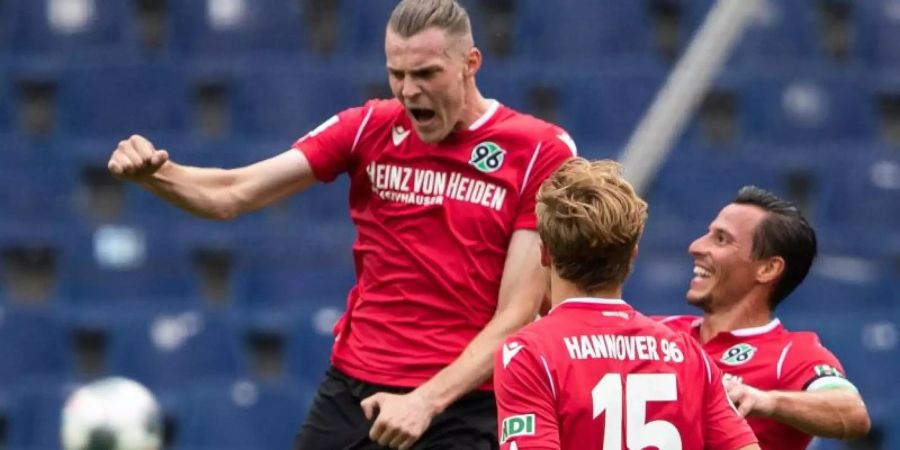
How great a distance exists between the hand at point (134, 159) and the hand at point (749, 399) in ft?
4.62

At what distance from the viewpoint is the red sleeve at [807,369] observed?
4.24 metres

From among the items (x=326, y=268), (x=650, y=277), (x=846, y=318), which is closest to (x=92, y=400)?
(x=326, y=268)

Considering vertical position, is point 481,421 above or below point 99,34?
below

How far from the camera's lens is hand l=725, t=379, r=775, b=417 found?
3.87 metres

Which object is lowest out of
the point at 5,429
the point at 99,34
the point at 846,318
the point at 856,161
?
the point at 5,429

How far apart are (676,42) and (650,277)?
2115 millimetres

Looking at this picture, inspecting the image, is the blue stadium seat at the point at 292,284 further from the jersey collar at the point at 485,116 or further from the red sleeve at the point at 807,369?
the red sleeve at the point at 807,369

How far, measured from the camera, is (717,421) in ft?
11.8

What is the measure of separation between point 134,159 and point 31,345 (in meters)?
4.51

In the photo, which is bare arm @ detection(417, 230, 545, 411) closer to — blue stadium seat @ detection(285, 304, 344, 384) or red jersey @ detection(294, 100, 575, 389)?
red jersey @ detection(294, 100, 575, 389)

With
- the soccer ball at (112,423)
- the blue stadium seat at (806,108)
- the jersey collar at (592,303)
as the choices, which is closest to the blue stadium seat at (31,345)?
the soccer ball at (112,423)

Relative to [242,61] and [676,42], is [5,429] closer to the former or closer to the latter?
[242,61]

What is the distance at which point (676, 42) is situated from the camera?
10.5m

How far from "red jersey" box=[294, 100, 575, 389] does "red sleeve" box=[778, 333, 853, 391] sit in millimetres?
710
